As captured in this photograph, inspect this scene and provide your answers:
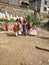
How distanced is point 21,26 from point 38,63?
22.9ft

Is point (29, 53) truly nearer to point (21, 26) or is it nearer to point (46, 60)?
point (46, 60)

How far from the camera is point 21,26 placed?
16828 mm

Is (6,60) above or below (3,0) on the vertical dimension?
below

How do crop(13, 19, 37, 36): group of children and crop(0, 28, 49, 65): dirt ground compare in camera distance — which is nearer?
crop(0, 28, 49, 65): dirt ground

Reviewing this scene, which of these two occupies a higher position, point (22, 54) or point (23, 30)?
point (23, 30)

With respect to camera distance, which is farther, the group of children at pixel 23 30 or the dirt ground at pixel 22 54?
the group of children at pixel 23 30

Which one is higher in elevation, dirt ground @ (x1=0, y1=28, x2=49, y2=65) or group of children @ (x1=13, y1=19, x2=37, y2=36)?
group of children @ (x1=13, y1=19, x2=37, y2=36)

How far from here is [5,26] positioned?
19328mm

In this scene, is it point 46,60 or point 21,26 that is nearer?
point 46,60

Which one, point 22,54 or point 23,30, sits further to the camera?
point 23,30

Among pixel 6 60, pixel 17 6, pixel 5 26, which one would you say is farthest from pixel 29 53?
pixel 17 6

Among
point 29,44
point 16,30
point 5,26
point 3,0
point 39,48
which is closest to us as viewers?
point 39,48

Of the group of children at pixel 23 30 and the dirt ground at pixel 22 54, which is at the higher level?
the group of children at pixel 23 30

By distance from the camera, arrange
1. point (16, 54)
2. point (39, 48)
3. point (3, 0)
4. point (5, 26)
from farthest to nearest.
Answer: point (3, 0)
point (5, 26)
point (39, 48)
point (16, 54)
